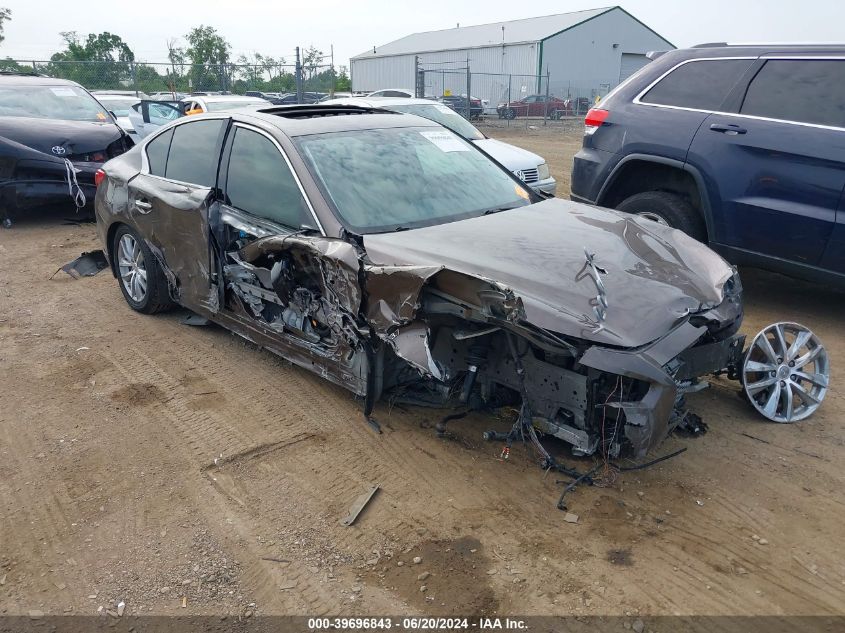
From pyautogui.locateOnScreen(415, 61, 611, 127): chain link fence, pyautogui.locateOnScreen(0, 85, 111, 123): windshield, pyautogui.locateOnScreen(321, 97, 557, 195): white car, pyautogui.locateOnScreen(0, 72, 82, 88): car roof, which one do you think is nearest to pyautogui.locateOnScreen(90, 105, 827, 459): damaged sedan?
pyautogui.locateOnScreen(321, 97, 557, 195): white car

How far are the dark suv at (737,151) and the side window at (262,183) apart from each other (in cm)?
315

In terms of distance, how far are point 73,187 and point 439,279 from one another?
744 cm

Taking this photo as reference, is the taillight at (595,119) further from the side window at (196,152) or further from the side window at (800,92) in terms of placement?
the side window at (196,152)

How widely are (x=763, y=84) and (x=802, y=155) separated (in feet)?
2.51

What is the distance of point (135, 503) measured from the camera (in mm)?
3330

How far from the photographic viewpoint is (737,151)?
17.3 feet

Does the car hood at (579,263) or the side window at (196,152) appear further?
the side window at (196,152)

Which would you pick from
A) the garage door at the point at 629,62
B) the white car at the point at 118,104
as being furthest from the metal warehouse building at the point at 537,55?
the white car at the point at 118,104

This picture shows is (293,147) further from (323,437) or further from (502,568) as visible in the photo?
(502,568)

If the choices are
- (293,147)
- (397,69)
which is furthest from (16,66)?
(397,69)

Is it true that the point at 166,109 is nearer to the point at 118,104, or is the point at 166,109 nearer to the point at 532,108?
the point at 118,104

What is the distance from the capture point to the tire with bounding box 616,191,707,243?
223 inches

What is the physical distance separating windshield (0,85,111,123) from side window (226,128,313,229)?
647cm

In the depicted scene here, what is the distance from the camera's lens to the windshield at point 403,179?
4.00 m
